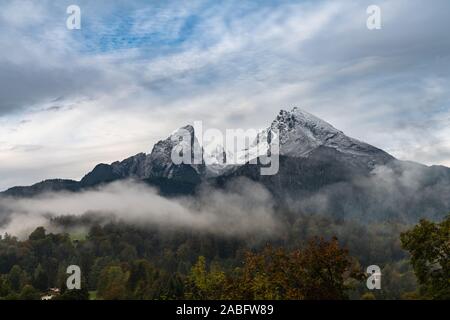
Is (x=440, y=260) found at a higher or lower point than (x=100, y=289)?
higher

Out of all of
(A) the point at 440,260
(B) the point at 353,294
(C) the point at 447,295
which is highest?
(A) the point at 440,260

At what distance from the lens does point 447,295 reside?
52.7 m
